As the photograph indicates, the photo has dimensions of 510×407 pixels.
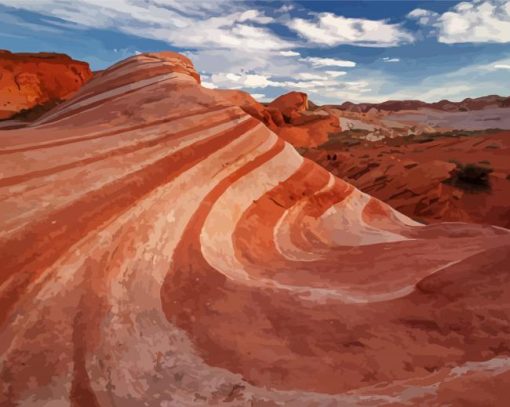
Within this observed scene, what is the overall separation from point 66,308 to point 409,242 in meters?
2.84

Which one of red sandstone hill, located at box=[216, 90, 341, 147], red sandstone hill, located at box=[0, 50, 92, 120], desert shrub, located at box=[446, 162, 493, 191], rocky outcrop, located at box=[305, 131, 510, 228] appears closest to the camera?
rocky outcrop, located at box=[305, 131, 510, 228]

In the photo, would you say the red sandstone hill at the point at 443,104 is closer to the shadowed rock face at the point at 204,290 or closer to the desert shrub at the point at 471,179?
the desert shrub at the point at 471,179

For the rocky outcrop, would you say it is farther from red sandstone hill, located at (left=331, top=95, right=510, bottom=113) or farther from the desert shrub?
red sandstone hill, located at (left=331, top=95, right=510, bottom=113)

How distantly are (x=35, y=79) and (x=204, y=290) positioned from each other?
52.2 meters

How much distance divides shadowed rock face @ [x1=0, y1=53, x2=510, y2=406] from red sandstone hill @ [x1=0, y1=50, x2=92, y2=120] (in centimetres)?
4528

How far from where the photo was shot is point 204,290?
238cm

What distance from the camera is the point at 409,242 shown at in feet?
11.8

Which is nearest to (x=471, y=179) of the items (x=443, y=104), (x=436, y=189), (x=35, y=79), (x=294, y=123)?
(x=436, y=189)

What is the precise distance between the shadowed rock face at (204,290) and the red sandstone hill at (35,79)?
149 feet

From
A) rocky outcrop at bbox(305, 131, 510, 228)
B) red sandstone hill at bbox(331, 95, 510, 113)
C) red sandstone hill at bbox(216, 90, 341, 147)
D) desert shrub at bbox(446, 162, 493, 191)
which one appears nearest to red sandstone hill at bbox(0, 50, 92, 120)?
red sandstone hill at bbox(216, 90, 341, 147)

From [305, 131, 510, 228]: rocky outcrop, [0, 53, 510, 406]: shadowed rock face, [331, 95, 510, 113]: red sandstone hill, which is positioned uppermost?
[331, 95, 510, 113]: red sandstone hill

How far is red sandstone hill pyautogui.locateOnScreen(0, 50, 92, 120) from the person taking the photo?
43.7 m

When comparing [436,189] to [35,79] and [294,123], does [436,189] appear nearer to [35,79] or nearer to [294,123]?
[294,123]

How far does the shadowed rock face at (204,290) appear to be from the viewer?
64.6 inches
